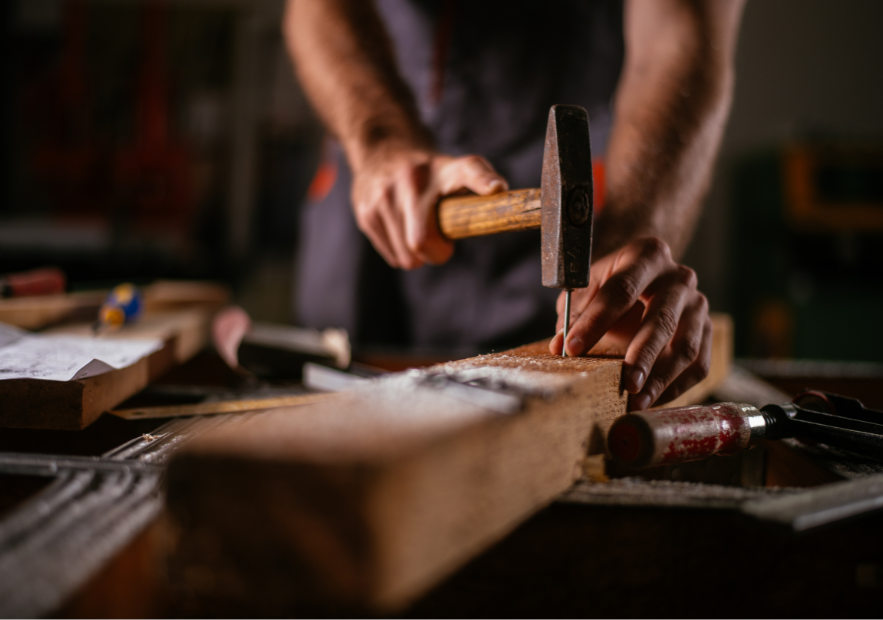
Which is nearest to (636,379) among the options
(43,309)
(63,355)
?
(63,355)

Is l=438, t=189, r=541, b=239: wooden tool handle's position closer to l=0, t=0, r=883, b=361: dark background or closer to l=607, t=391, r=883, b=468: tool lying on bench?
l=607, t=391, r=883, b=468: tool lying on bench

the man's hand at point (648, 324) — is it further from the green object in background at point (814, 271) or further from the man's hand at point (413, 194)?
the green object in background at point (814, 271)

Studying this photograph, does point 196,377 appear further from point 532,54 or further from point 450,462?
point 532,54

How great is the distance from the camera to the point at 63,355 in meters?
0.78

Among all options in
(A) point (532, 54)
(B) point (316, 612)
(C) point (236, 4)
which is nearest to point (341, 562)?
(B) point (316, 612)

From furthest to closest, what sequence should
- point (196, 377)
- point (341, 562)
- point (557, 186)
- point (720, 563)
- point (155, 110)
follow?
point (155, 110)
point (196, 377)
point (557, 186)
point (720, 563)
point (341, 562)

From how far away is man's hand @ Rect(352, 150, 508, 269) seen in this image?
87cm

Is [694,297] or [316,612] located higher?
[694,297]

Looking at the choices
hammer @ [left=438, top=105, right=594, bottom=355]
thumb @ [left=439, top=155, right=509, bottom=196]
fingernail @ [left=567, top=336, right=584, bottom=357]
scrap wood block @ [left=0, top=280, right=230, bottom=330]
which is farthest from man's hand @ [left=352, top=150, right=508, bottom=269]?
scrap wood block @ [left=0, top=280, right=230, bottom=330]

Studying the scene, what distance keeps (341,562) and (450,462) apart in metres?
0.09

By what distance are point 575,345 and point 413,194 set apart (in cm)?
39

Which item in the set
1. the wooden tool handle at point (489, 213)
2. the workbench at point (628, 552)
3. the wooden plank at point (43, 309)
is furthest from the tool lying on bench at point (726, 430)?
the wooden plank at point (43, 309)

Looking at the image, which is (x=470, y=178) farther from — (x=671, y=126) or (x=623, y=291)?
(x=671, y=126)

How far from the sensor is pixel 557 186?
2.19 feet
